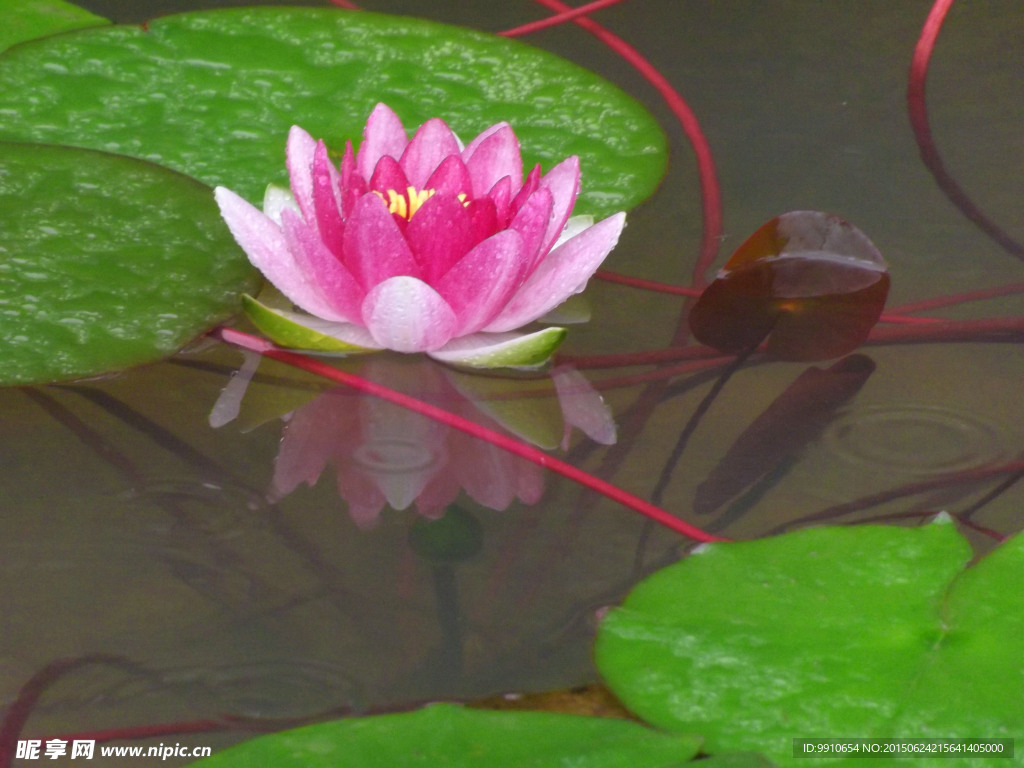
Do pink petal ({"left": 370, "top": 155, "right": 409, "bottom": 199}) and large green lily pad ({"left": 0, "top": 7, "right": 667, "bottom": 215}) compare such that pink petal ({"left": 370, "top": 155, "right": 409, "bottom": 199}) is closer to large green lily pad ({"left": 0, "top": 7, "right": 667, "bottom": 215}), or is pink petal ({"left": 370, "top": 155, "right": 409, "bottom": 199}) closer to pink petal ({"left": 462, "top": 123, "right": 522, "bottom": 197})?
pink petal ({"left": 462, "top": 123, "right": 522, "bottom": 197})

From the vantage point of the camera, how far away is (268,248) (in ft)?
3.08

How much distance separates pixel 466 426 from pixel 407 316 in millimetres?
116

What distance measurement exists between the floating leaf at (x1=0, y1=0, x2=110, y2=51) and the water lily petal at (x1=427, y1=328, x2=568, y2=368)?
87 cm

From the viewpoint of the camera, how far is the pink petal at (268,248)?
0.94m

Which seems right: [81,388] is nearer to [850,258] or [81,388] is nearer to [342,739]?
[342,739]

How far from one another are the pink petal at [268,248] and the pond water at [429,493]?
9cm

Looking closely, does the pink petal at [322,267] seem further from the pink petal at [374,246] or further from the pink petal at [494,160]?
the pink petal at [494,160]

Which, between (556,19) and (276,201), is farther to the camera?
(556,19)

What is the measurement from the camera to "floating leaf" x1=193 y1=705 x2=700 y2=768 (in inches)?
22.5

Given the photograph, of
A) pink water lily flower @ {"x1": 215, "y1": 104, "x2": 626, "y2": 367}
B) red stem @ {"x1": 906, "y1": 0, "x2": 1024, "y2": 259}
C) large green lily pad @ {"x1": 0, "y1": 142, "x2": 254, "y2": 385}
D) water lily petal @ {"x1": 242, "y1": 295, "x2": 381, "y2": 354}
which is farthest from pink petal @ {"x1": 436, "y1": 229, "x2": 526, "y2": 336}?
red stem @ {"x1": 906, "y1": 0, "x2": 1024, "y2": 259}

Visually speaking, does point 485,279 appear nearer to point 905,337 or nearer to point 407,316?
point 407,316

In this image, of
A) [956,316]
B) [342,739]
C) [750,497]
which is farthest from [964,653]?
[956,316]

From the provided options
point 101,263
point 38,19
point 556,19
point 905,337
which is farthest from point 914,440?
point 38,19

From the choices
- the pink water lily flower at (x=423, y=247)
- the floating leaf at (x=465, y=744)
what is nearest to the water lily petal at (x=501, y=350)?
the pink water lily flower at (x=423, y=247)
